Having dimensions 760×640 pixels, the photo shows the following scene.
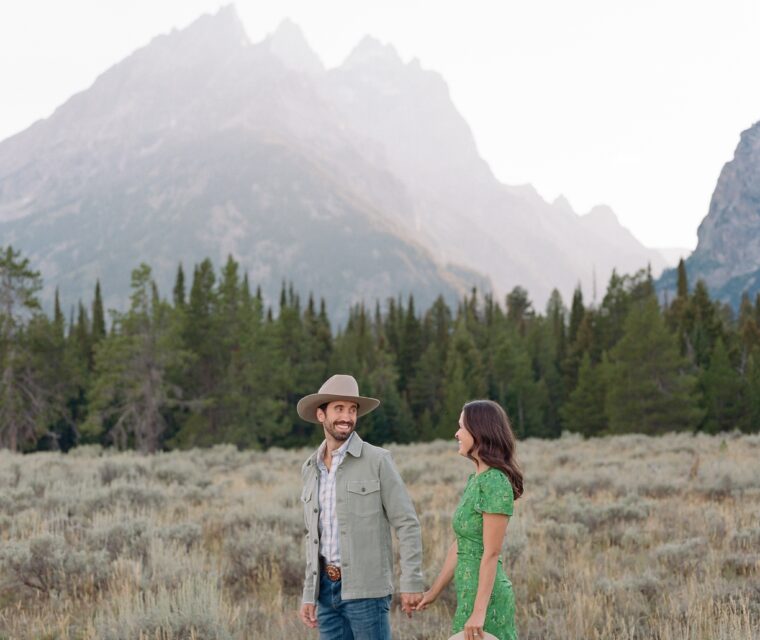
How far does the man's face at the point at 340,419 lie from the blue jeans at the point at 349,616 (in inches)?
33.4

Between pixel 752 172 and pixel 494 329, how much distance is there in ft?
476

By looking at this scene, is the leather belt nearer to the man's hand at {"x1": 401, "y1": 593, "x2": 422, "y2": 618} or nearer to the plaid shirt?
the plaid shirt

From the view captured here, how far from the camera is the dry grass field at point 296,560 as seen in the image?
18.5ft

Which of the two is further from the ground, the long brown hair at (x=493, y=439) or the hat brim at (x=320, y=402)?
the hat brim at (x=320, y=402)

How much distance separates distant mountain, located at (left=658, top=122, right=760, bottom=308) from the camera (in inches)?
6757

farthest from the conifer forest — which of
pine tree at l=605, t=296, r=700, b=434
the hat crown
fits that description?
the hat crown

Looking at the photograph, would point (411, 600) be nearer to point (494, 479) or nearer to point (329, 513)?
point (329, 513)

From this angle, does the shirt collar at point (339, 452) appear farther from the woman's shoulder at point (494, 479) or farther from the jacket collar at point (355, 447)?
the woman's shoulder at point (494, 479)

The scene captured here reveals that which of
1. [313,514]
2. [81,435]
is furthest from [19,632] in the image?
[81,435]

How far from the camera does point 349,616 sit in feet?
13.2

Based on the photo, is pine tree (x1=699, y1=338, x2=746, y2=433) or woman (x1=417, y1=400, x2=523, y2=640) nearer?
woman (x1=417, y1=400, x2=523, y2=640)

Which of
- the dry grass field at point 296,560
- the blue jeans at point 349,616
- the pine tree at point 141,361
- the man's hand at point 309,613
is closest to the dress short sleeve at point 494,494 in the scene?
the blue jeans at point 349,616

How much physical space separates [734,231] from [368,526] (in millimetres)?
195917

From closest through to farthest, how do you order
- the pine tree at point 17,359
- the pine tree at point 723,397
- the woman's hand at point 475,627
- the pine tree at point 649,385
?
1. the woman's hand at point 475,627
2. the pine tree at point 649,385
3. the pine tree at point 17,359
4. the pine tree at point 723,397
